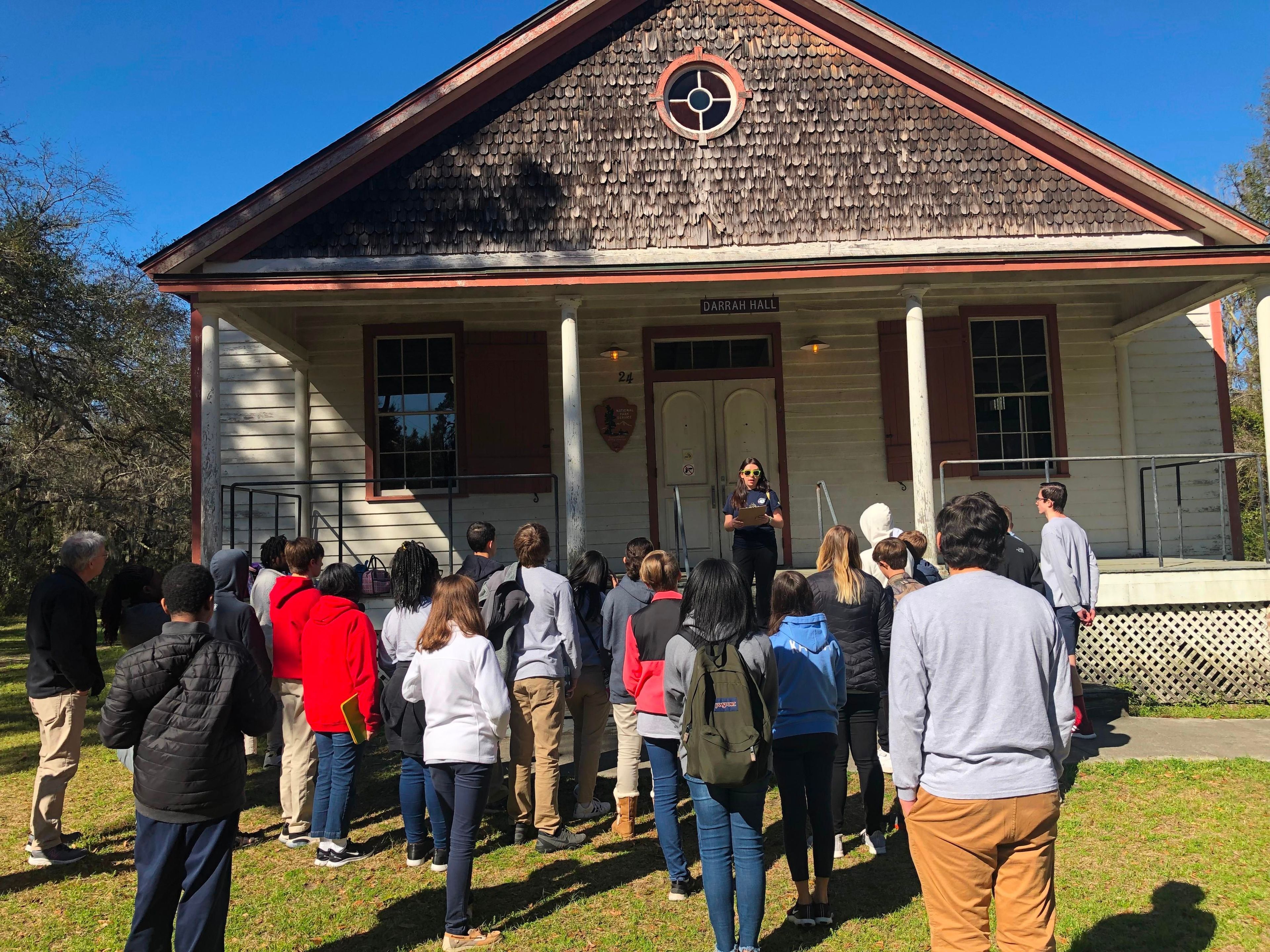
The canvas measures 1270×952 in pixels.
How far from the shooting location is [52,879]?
5.11m

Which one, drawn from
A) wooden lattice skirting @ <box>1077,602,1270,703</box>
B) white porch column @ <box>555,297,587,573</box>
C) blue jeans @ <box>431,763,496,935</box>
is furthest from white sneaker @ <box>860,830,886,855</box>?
wooden lattice skirting @ <box>1077,602,1270,703</box>

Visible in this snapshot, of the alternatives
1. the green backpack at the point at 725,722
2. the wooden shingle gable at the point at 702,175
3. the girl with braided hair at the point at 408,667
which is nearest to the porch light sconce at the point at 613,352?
the wooden shingle gable at the point at 702,175

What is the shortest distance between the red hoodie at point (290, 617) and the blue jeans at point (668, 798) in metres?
2.18

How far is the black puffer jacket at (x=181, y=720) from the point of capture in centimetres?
343

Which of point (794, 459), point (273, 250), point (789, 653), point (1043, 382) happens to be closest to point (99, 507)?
point (273, 250)

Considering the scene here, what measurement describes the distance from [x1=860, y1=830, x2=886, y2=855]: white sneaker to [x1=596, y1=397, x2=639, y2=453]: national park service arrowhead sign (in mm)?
6440

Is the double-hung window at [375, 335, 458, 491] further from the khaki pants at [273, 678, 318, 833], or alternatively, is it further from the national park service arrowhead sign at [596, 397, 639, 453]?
the khaki pants at [273, 678, 318, 833]

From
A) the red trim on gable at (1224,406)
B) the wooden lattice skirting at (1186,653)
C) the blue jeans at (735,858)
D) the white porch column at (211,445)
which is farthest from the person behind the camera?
the red trim on gable at (1224,406)

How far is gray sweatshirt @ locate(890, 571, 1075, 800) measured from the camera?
2816 millimetres

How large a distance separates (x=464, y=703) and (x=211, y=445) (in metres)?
5.67

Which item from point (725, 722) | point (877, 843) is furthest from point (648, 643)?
point (877, 843)

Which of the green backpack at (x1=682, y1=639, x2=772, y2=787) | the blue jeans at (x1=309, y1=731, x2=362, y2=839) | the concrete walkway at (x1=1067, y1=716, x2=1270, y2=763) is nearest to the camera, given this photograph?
the green backpack at (x1=682, y1=639, x2=772, y2=787)

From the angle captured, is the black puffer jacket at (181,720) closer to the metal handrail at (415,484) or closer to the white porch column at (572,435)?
the metal handrail at (415,484)

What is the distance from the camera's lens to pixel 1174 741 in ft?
23.7
